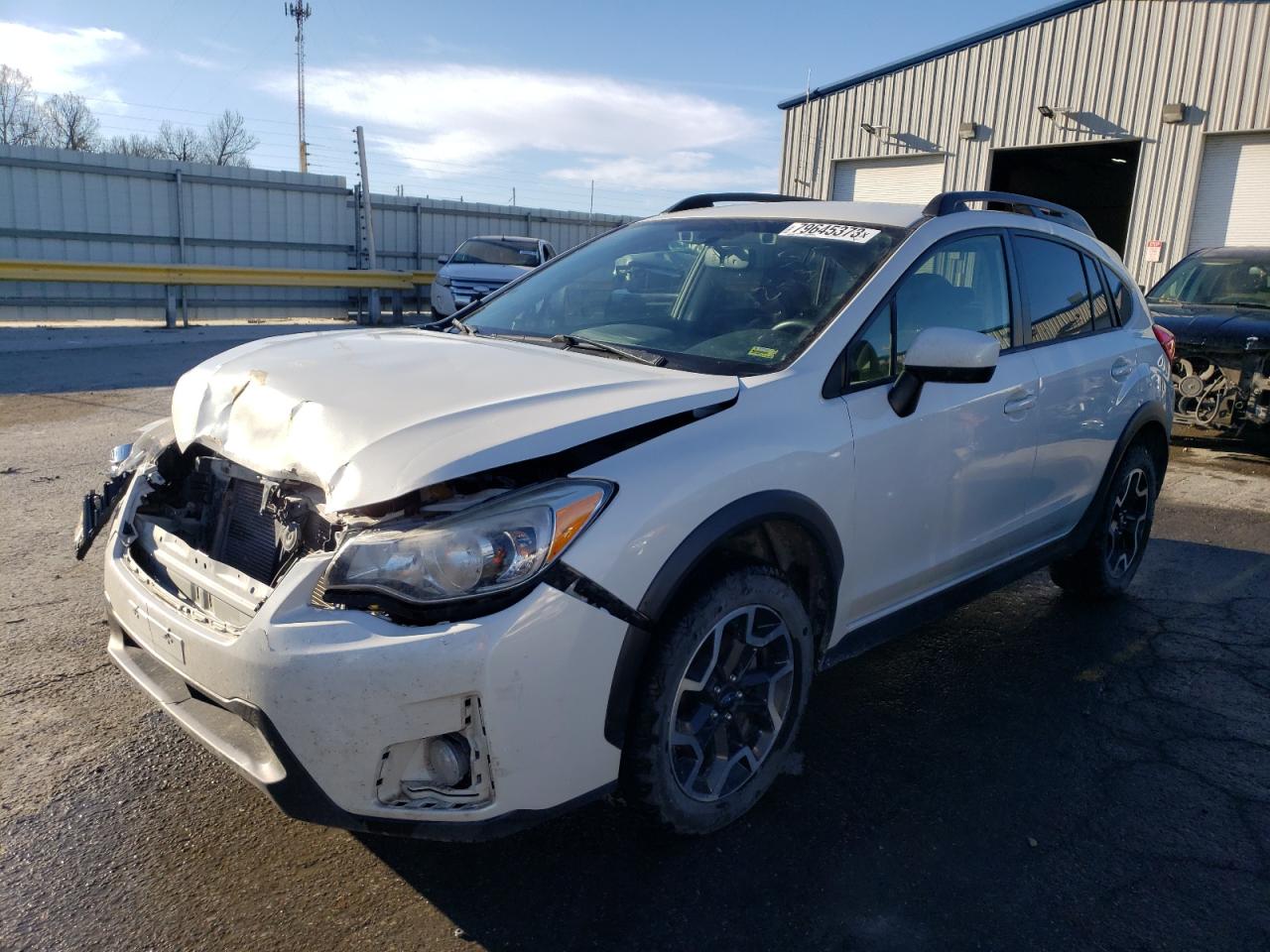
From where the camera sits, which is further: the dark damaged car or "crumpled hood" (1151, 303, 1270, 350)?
"crumpled hood" (1151, 303, 1270, 350)

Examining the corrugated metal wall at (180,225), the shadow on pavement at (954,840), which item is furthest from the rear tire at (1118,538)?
the corrugated metal wall at (180,225)

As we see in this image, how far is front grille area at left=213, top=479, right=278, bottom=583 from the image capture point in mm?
2610

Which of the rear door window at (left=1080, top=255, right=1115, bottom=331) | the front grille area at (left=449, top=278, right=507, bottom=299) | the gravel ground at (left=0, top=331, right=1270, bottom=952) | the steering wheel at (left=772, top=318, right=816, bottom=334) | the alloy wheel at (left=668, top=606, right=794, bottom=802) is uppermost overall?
the rear door window at (left=1080, top=255, right=1115, bottom=331)

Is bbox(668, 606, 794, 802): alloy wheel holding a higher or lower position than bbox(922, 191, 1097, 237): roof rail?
lower

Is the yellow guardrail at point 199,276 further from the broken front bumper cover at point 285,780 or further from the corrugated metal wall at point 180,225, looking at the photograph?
the broken front bumper cover at point 285,780

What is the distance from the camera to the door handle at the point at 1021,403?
3.71m

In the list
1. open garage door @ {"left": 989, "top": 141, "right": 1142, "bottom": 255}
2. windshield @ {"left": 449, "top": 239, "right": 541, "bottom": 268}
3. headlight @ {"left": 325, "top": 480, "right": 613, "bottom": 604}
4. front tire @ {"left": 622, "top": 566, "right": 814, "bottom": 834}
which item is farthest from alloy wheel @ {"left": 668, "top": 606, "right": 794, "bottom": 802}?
open garage door @ {"left": 989, "top": 141, "right": 1142, "bottom": 255}

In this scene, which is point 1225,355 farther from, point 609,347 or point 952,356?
point 609,347

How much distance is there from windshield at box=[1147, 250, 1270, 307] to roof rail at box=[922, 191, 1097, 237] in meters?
6.24

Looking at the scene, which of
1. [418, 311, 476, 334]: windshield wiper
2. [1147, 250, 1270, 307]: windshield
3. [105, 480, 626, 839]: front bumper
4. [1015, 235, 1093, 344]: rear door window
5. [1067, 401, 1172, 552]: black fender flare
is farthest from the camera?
[1147, 250, 1270, 307]: windshield

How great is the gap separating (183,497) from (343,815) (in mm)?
1328

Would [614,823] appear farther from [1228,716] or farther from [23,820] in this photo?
[1228,716]

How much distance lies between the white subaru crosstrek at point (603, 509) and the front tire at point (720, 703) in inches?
0.4

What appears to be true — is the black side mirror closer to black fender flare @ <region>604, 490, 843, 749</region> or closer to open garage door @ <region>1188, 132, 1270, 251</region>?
black fender flare @ <region>604, 490, 843, 749</region>
